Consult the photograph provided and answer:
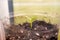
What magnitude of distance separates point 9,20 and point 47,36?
9.1 inches

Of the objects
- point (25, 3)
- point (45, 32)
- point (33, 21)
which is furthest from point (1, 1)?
point (45, 32)

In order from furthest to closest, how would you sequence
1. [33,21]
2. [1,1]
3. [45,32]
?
[1,1] < [33,21] < [45,32]

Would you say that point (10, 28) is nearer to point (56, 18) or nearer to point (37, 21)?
point (37, 21)

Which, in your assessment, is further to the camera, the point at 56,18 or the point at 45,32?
the point at 56,18

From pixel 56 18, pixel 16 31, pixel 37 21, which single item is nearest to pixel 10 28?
pixel 16 31

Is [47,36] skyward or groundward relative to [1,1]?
groundward

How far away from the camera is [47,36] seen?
0.53 meters

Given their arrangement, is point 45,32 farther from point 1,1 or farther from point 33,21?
point 1,1

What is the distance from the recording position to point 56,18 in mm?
660

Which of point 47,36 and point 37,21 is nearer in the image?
point 47,36

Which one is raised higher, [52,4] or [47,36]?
[52,4]

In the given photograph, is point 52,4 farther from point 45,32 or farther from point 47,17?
point 45,32

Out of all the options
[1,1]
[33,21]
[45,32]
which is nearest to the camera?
[45,32]

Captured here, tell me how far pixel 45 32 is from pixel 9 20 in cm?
22
